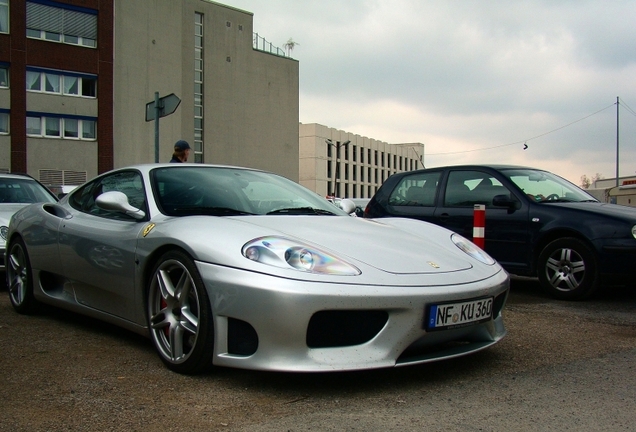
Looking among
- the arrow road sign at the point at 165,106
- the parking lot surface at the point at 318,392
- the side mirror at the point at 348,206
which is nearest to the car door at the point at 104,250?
the parking lot surface at the point at 318,392

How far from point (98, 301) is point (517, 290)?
4.76 m

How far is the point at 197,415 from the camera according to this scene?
279cm

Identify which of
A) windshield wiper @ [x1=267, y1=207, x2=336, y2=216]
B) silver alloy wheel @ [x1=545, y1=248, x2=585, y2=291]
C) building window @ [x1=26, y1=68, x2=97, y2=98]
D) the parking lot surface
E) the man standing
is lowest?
the parking lot surface

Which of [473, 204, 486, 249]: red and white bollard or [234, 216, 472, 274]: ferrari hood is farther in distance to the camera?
[473, 204, 486, 249]: red and white bollard

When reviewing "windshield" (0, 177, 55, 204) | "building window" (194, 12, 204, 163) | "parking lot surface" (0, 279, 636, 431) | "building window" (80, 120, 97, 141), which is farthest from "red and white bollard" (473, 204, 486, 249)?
"building window" (194, 12, 204, 163)

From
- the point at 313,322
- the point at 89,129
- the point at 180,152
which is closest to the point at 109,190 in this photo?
the point at 313,322

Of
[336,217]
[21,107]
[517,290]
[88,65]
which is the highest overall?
[88,65]

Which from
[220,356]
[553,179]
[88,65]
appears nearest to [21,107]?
[88,65]

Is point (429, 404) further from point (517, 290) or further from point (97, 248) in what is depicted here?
point (517, 290)

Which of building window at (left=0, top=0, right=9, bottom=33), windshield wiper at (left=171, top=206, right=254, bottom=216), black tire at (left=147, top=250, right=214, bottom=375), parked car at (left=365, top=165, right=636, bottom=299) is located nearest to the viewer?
black tire at (left=147, top=250, right=214, bottom=375)

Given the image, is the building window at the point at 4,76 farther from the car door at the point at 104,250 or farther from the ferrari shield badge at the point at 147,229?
the ferrari shield badge at the point at 147,229

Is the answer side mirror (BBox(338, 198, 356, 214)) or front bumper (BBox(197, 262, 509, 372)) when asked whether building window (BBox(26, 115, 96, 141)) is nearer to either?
side mirror (BBox(338, 198, 356, 214))

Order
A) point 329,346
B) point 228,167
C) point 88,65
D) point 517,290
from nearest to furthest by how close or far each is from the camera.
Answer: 1. point 329,346
2. point 228,167
3. point 517,290
4. point 88,65

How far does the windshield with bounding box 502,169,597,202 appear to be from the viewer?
23.2ft
